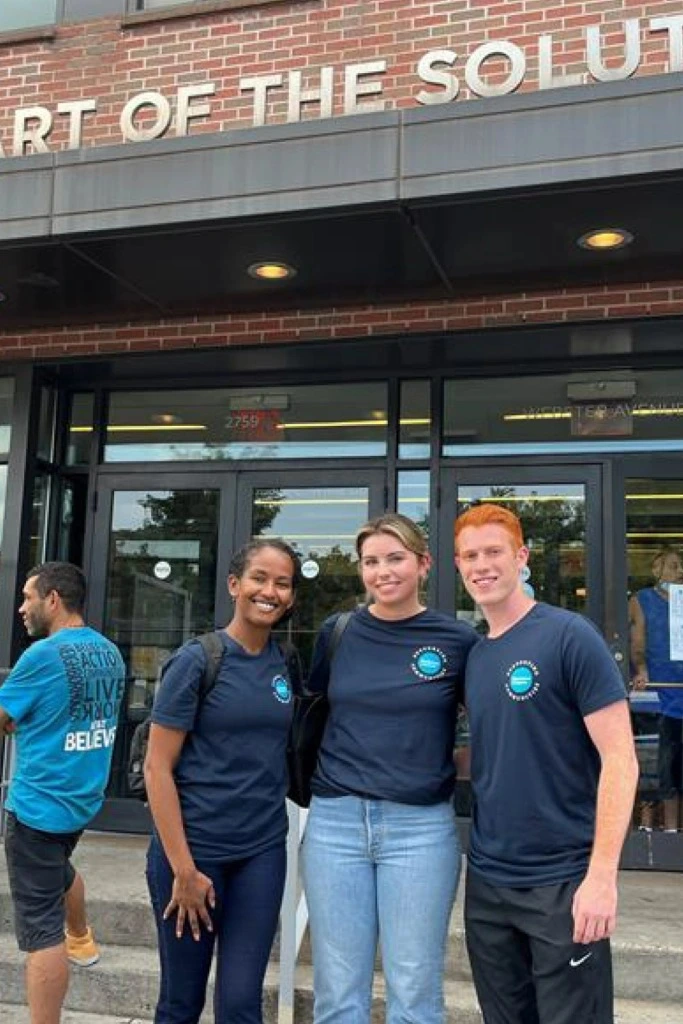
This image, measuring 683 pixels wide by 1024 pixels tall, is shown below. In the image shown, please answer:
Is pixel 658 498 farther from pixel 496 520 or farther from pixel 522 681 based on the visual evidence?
pixel 522 681

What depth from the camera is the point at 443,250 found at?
5500 millimetres

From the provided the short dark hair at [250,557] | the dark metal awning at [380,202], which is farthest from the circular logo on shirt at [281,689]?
the dark metal awning at [380,202]

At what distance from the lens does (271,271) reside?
590cm

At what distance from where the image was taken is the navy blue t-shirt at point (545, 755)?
2.38m

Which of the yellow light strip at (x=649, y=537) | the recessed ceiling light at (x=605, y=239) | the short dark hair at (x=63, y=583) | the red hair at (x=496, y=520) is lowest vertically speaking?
the short dark hair at (x=63, y=583)

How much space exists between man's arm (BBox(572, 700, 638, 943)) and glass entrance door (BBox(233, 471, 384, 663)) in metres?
4.32

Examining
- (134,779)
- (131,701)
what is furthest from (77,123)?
(134,779)

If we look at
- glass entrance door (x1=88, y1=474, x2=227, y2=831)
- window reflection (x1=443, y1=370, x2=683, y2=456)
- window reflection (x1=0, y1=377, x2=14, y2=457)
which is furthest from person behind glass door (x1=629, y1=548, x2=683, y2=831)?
window reflection (x1=0, y1=377, x2=14, y2=457)

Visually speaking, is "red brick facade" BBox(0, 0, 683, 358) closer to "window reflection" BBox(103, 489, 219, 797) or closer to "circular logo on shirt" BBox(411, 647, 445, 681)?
"window reflection" BBox(103, 489, 219, 797)

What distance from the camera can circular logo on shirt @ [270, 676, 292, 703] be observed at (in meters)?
2.88

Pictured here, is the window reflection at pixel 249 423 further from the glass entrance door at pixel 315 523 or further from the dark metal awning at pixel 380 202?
the dark metal awning at pixel 380 202

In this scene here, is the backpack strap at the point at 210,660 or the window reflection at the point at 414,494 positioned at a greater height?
the window reflection at the point at 414,494

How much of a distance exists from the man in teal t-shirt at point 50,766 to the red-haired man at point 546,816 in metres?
1.62

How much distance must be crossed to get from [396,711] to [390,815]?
26 cm
